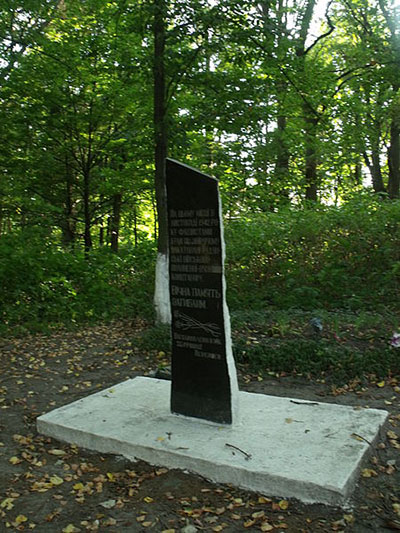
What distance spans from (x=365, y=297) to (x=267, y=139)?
3546 mm

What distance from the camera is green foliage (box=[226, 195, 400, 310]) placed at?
9.63 metres

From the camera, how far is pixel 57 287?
11.0m

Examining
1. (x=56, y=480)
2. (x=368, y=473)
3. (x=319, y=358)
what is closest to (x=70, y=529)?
(x=56, y=480)

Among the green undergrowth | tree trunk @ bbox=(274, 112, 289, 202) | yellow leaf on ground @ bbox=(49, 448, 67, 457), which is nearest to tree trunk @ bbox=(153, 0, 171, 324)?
the green undergrowth

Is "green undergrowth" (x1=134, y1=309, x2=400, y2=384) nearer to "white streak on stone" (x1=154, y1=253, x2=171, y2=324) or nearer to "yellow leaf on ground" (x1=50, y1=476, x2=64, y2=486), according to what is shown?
"white streak on stone" (x1=154, y1=253, x2=171, y2=324)

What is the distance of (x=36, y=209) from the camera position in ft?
42.4

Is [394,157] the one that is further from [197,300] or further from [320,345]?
[197,300]

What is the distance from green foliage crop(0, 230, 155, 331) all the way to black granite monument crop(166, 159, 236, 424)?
5.48m

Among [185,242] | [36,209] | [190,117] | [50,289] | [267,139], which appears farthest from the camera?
[36,209]

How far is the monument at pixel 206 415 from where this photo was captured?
3812mm

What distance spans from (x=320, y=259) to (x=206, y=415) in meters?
6.84

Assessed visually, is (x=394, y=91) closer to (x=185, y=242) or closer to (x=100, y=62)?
(x=100, y=62)

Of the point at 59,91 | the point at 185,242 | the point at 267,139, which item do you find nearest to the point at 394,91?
the point at 267,139

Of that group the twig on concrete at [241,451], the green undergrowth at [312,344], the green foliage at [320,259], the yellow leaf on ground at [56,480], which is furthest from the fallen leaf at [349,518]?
the green foliage at [320,259]
